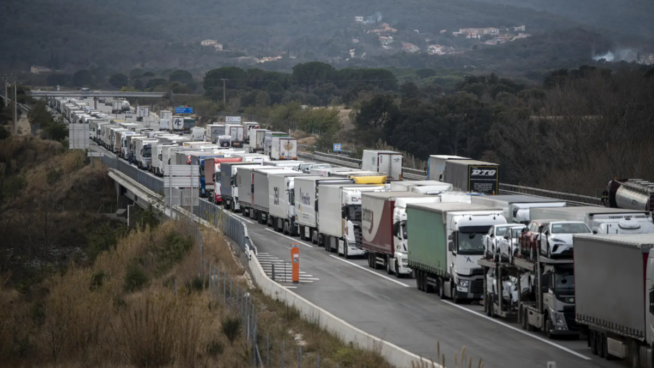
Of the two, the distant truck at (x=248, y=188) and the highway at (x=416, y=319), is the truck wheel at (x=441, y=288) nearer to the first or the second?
the highway at (x=416, y=319)

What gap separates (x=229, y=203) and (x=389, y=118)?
52277 millimetres

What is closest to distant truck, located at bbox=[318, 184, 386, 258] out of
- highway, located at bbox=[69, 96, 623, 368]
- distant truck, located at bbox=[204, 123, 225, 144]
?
highway, located at bbox=[69, 96, 623, 368]

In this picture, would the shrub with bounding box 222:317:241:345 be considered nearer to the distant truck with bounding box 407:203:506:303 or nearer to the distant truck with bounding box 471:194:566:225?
the distant truck with bounding box 407:203:506:303

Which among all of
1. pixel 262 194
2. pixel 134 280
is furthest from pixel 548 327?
pixel 262 194

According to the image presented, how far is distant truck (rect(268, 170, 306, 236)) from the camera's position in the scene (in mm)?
51719

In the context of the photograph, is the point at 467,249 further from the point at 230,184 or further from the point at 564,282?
the point at 230,184

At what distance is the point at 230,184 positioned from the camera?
63938 mm

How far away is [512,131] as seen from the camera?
8881 cm

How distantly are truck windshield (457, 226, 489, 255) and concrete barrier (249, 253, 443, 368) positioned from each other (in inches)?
196

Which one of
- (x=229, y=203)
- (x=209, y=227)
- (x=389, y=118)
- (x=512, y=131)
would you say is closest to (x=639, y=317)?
(x=209, y=227)

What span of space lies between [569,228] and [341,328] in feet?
19.0

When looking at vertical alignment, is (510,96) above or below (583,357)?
above

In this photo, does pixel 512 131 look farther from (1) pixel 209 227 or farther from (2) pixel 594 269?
(2) pixel 594 269

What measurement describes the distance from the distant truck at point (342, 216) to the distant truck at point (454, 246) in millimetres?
9318
